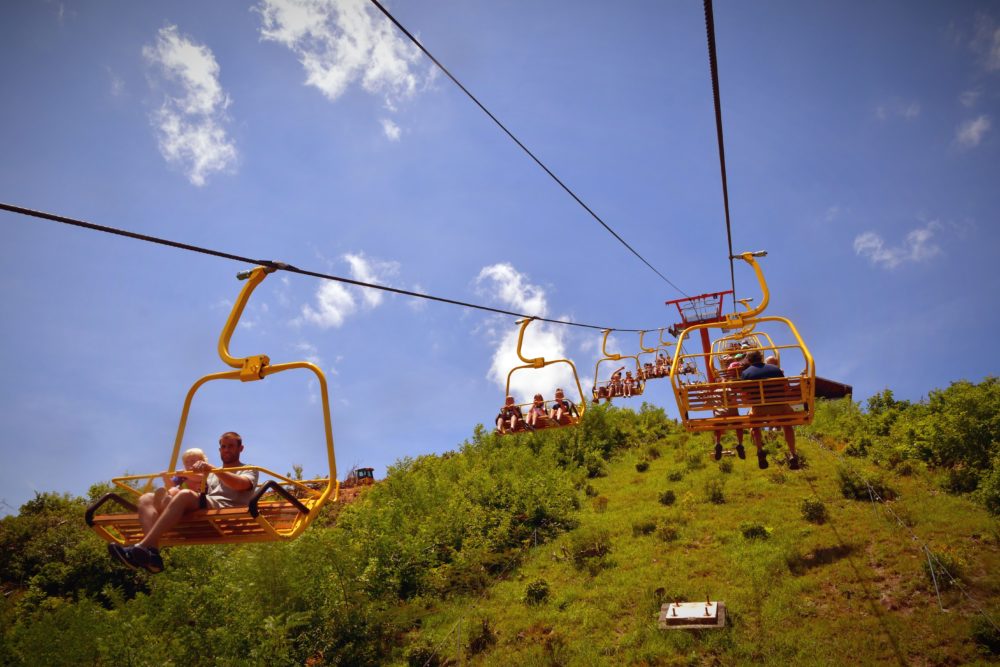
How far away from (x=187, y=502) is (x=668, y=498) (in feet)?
64.8

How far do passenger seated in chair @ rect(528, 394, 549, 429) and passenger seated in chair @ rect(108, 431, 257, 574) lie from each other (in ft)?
25.8

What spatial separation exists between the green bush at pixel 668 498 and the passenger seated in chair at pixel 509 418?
37.5 ft

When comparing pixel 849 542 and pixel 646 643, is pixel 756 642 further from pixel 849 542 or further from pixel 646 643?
pixel 849 542

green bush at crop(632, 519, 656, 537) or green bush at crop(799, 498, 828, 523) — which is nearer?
green bush at crop(799, 498, 828, 523)

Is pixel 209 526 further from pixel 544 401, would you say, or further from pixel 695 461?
pixel 695 461

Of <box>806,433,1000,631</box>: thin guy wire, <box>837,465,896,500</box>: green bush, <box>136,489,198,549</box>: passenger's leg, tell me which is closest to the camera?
<box>136,489,198,549</box>: passenger's leg

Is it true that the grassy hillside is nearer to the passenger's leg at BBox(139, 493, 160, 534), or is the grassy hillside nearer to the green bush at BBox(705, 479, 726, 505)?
the green bush at BBox(705, 479, 726, 505)

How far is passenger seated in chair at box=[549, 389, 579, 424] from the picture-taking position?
1273 centimetres

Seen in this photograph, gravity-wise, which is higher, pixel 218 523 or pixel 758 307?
pixel 758 307

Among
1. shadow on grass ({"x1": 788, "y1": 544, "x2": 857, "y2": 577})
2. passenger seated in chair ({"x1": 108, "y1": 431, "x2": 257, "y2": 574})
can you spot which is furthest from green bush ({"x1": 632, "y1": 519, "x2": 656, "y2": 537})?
passenger seated in chair ({"x1": 108, "y1": 431, "x2": 257, "y2": 574})

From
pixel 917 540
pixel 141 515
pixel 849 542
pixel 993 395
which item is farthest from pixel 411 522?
pixel 993 395

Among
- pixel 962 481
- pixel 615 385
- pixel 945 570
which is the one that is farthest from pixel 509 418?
pixel 615 385

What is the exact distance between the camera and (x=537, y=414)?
1305cm

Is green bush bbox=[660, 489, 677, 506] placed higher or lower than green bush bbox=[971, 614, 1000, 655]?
higher
